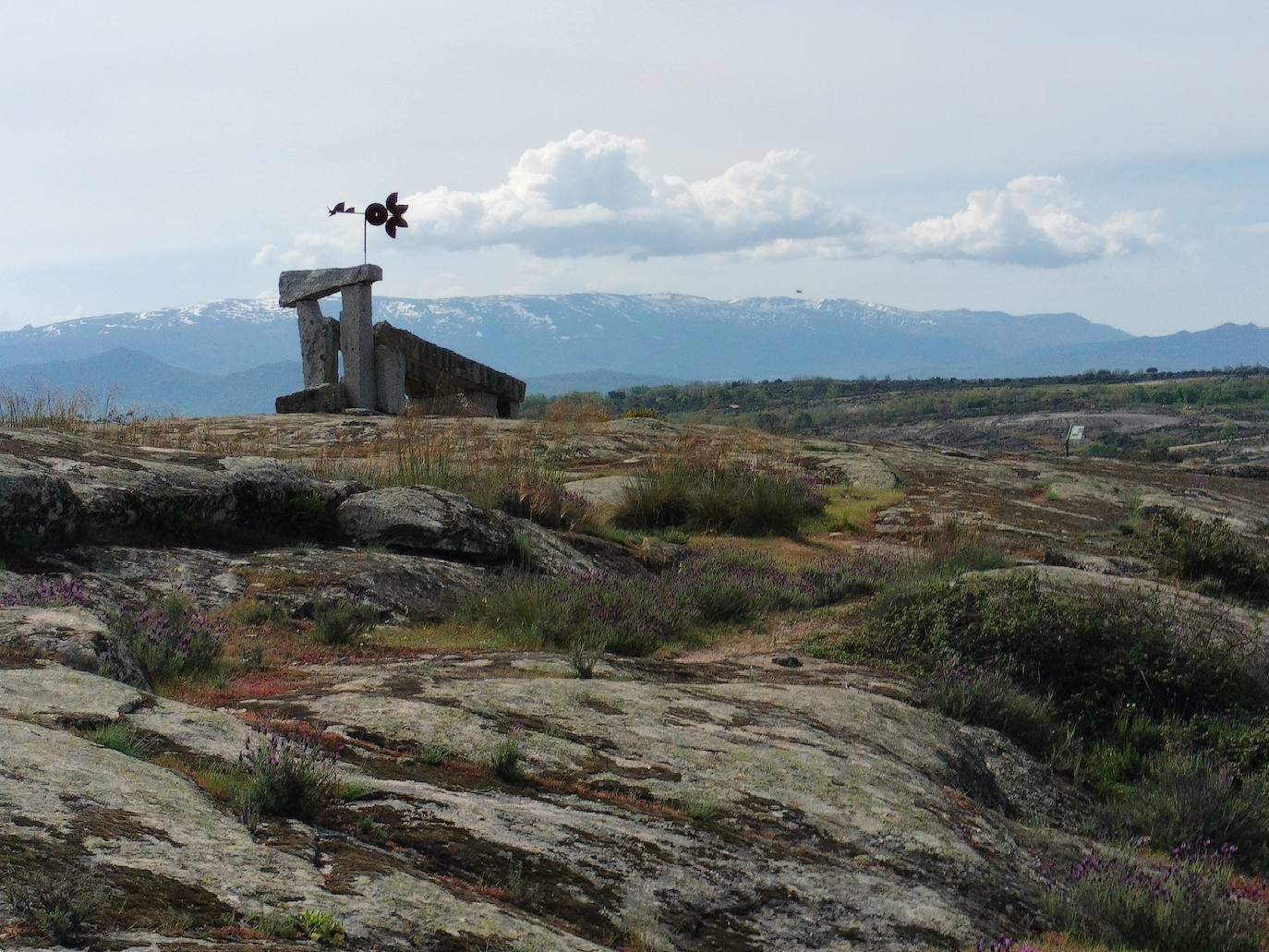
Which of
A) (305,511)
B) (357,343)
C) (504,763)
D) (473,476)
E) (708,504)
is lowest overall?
(504,763)

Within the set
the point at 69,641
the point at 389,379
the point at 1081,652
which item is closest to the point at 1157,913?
the point at 1081,652

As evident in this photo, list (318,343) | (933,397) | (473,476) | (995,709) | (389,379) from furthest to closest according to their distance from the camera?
(933,397)
(318,343)
(389,379)
(473,476)
(995,709)

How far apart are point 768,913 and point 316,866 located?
1.44 metres

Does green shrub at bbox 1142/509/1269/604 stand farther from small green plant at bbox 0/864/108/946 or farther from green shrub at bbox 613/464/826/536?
small green plant at bbox 0/864/108/946

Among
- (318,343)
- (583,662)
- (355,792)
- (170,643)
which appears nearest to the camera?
(355,792)

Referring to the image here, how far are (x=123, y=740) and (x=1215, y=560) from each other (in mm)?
10124

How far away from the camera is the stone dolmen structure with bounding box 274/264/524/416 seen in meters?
20.2

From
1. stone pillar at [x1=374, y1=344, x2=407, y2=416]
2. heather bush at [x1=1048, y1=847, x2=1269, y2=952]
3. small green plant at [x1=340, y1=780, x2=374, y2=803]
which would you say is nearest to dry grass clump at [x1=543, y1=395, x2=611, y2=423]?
stone pillar at [x1=374, y1=344, x2=407, y2=416]

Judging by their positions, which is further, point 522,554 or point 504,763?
point 522,554

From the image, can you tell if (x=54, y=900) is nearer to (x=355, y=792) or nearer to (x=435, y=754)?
(x=355, y=792)

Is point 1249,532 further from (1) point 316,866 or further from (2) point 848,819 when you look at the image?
(1) point 316,866

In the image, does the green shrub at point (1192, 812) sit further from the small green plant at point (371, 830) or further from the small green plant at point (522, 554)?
the small green plant at point (522, 554)

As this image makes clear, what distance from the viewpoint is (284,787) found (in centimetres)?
346

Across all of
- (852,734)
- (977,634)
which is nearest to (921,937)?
(852,734)
